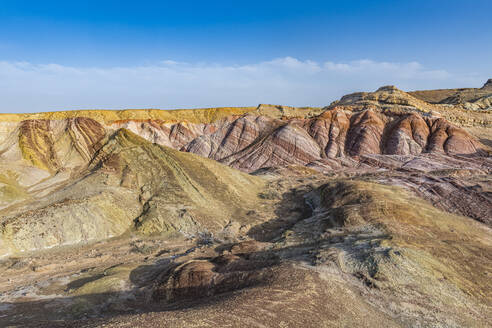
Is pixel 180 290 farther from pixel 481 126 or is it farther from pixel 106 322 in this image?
pixel 481 126

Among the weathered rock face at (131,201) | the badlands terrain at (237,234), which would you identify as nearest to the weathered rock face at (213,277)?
the badlands terrain at (237,234)

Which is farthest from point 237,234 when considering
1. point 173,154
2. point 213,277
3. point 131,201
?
point 173,154

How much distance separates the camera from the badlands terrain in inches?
338

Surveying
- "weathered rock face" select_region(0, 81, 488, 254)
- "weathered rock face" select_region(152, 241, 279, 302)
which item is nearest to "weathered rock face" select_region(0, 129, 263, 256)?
"weathered rock face" select_region(0, 81, 488, 254)

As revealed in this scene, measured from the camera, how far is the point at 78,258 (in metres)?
15.6

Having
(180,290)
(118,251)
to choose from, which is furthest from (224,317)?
(118,251)

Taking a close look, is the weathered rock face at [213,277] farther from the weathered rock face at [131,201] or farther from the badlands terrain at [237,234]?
the weathered rock face at [131,201]

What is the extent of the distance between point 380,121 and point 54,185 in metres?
44.6

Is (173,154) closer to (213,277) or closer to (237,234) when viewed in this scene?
(237,234)

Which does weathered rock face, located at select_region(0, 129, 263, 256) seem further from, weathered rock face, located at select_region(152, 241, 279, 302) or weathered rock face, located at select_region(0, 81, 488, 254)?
weathered rock face, located at select_region(152, 241, 279, 302)

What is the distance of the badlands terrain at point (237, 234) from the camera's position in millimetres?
8594

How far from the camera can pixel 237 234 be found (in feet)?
63.4

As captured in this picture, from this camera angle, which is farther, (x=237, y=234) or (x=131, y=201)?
(x=131, y=201)

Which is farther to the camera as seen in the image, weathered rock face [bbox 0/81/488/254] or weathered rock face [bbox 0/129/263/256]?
weathered rock face [bbox 0/81/488/254]
